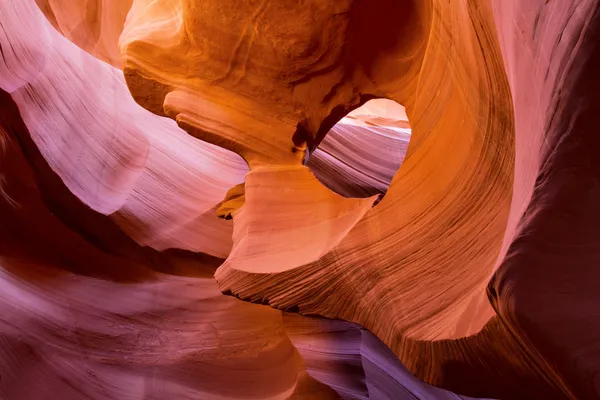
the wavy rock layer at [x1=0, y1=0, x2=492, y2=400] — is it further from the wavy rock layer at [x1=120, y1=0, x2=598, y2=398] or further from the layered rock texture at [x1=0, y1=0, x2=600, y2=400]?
the wavy rock layer at [x1=120, y1=0, x2=598, y2=398]

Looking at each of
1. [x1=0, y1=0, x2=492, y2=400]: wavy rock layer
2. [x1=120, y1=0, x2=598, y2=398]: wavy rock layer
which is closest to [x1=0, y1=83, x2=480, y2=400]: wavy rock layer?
[x1=0, y1=0, x2=492, y2=400]: wavy rock layer

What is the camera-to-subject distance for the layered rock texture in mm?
1134

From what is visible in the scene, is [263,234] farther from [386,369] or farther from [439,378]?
[386,369]

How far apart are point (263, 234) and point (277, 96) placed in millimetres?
596

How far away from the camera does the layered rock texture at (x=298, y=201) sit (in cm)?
113

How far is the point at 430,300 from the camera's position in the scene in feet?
5.03

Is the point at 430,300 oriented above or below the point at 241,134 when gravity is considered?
below

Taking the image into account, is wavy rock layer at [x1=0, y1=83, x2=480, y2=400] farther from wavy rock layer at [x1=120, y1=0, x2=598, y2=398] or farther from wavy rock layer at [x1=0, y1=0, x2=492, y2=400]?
wavy rock layer at [x1=120, y1=0, x2=598, y2=398]

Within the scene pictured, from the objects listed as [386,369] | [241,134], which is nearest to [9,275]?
[241,134]

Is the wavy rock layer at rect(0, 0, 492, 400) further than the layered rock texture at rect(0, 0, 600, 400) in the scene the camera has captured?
Yes

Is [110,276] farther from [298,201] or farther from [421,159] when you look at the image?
[421,159]

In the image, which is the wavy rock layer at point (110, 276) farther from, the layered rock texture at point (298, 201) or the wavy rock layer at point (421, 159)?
the wavy rock layer at point (421, 159)

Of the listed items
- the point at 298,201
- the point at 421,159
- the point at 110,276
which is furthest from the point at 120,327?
the point at 421,159

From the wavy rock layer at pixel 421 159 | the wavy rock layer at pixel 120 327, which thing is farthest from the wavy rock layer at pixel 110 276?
the wavy rock layer at pixel 421 159
